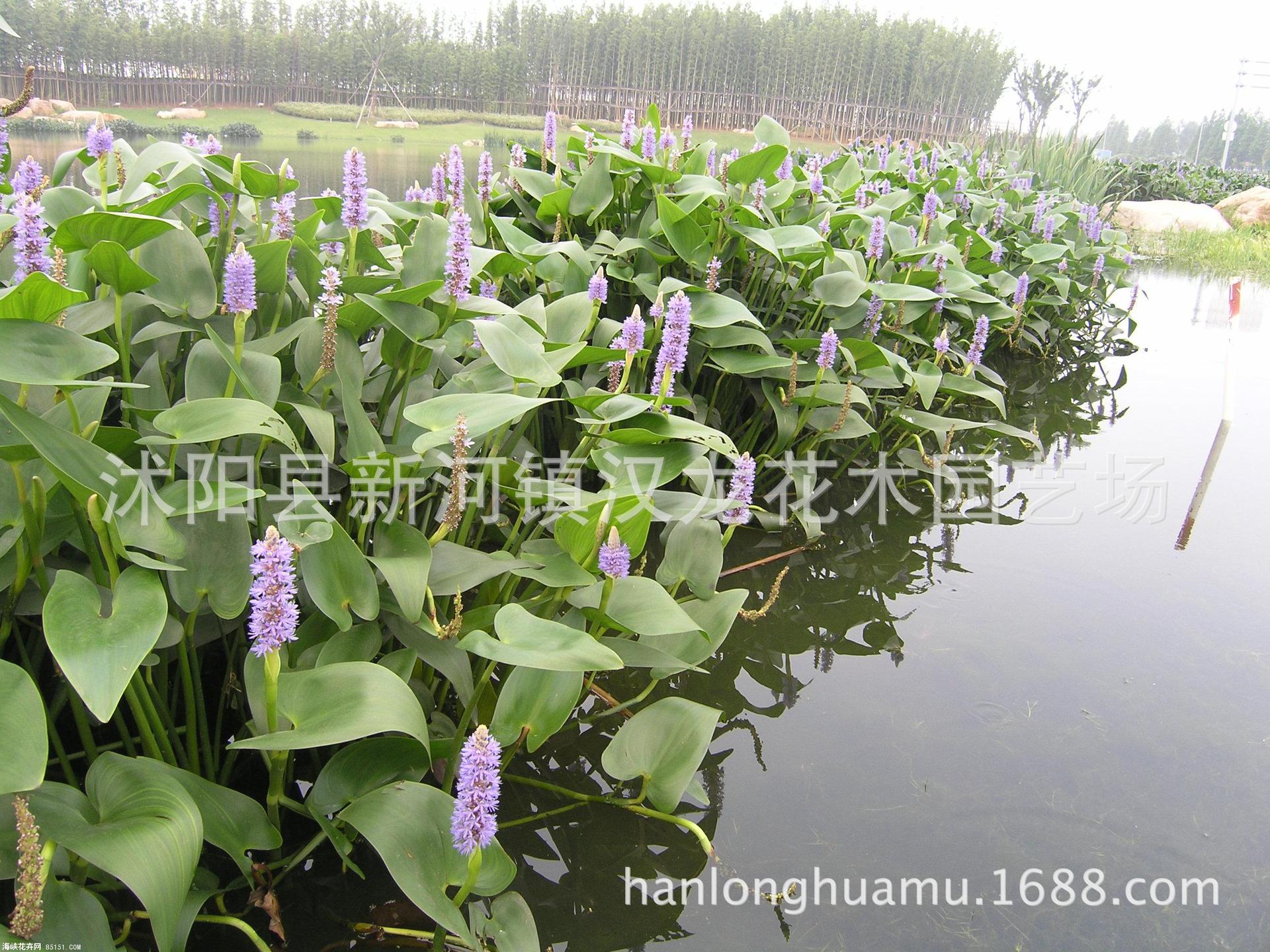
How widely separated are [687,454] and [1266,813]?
3.74 feet

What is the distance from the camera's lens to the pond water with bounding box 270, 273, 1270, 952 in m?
1.15

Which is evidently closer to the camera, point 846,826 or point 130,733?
point 130,733

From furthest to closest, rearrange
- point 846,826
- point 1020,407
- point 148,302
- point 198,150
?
point 1020,407, point 198,150, point 846,826, point 148,302

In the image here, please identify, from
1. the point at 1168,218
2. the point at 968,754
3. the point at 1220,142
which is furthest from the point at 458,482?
the point at 1220,142

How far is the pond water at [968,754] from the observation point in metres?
1.15

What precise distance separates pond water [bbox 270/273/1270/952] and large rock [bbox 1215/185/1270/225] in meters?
11.8

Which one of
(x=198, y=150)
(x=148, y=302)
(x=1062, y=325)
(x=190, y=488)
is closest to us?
(x=190, y=488)

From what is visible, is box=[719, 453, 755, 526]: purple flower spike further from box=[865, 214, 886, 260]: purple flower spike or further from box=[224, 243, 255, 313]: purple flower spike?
box=[865, 214, 886, 260]: purple flower spike

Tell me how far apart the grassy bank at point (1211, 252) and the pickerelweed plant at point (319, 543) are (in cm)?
826

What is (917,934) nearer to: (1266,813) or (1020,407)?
(1266,813)

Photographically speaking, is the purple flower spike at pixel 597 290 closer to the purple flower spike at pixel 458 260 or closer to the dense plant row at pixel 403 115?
the purple flower spike at pixel 458 260

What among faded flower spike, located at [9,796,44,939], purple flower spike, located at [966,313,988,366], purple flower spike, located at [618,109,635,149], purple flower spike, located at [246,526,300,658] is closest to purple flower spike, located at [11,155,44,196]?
purple flower spike, located at [246,526,300,658]

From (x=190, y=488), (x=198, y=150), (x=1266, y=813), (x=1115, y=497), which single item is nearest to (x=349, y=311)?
(x=190, y=488)

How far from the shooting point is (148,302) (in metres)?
1.17
